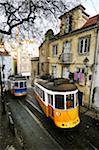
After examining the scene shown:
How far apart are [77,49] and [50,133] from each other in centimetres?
959

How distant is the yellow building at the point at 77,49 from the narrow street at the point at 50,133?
13.1 ft

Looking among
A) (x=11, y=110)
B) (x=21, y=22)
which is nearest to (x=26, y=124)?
(x=11, y=110)

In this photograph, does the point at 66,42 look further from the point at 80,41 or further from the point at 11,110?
the point at 11,110

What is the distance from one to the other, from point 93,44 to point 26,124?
30.9ft

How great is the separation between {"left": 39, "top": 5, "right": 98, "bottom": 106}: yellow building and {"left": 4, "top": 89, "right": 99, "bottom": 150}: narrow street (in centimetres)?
398

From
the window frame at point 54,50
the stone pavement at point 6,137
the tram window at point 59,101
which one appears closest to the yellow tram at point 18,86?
the stone pavement at point 6,137

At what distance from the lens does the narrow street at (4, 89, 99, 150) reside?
26.3 feet

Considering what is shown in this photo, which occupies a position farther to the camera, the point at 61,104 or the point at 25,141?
the point at 61,104

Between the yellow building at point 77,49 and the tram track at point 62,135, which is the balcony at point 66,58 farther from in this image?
the tram track at point 62,135

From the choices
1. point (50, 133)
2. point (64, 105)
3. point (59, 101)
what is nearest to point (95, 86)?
point (64, 105)

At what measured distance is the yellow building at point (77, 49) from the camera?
13.5 meters

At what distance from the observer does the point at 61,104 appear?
902cm

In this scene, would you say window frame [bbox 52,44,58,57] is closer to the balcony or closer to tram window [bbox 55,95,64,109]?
the balcony

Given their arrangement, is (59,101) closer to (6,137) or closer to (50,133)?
(50,133)
